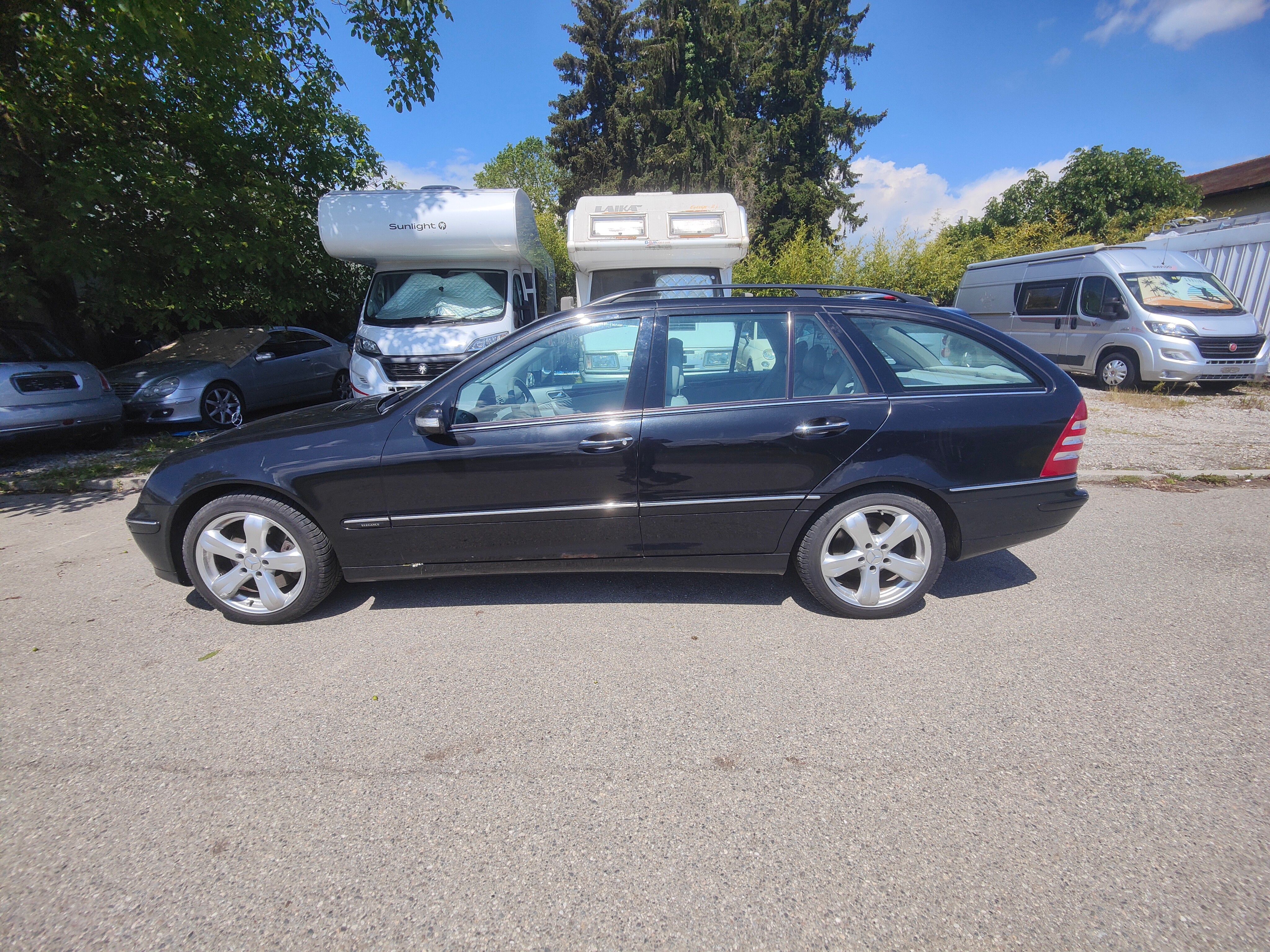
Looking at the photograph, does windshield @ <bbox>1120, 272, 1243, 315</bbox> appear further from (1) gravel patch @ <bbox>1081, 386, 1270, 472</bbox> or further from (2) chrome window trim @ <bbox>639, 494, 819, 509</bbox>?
(2) chrome window trim @ <bbox>639, 494, 819, 509</bbox>

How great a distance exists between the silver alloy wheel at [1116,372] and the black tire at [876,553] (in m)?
10.3

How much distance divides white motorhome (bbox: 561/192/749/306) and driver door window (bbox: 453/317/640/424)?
14.7 ft

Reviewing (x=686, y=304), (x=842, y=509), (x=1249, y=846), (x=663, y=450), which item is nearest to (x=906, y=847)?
(x=1249, y=846)

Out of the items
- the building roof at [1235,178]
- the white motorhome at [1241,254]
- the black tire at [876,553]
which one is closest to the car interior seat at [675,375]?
the black tire at [876,553]

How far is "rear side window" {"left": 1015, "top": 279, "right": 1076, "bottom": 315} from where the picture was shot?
11625mm

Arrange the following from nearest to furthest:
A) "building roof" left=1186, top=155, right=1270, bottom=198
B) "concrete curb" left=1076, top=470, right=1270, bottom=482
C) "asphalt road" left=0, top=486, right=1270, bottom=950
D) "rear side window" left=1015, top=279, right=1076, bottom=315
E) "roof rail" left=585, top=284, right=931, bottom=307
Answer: "asphalt road" left=0, top=486, right=1270, bottom=950
"roof rail" left=585, top=284, right=931, bottom=307
"concrete curb" left=1076, top=470, right=1270, bottom=482
"rear side window" left=1015, top=279, right=1076, bottom=315
"building roof" left=1186, top=155, right=1270, bottom=198

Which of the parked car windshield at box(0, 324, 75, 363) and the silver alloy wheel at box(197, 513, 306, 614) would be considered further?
the parked car windshield at box(0, 324, 75, 363)

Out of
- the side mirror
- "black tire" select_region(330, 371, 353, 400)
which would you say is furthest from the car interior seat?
"black tire" select_region(330, 371, 353, 400)

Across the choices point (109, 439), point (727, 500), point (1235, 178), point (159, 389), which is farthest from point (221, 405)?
point (1235, 178)

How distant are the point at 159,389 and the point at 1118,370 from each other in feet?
48.9

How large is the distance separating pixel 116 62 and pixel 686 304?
866 cm

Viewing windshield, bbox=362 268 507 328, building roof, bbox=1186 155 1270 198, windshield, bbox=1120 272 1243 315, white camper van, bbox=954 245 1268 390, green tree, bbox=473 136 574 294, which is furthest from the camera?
green tree, bbox=473 136 574 294

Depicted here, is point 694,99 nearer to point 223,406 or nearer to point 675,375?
point 223,406

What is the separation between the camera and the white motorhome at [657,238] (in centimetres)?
762
